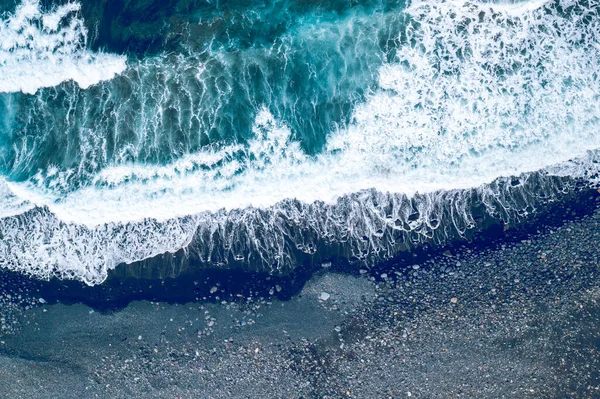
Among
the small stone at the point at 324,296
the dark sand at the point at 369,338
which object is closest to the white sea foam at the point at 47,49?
the dark sand at the point at 369,338

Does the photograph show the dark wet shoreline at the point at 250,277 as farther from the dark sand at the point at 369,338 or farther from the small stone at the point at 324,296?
the small stone at the point at 324,296

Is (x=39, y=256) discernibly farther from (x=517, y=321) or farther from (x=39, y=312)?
(x=517, y=321)

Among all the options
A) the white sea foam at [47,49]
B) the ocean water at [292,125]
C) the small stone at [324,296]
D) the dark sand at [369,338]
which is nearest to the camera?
the dark sand at [369,338]

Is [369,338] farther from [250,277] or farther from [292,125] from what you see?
[292,125]

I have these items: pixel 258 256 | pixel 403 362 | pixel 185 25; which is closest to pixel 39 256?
pixel 258 256

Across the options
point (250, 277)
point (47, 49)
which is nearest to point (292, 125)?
point (250, 277)
